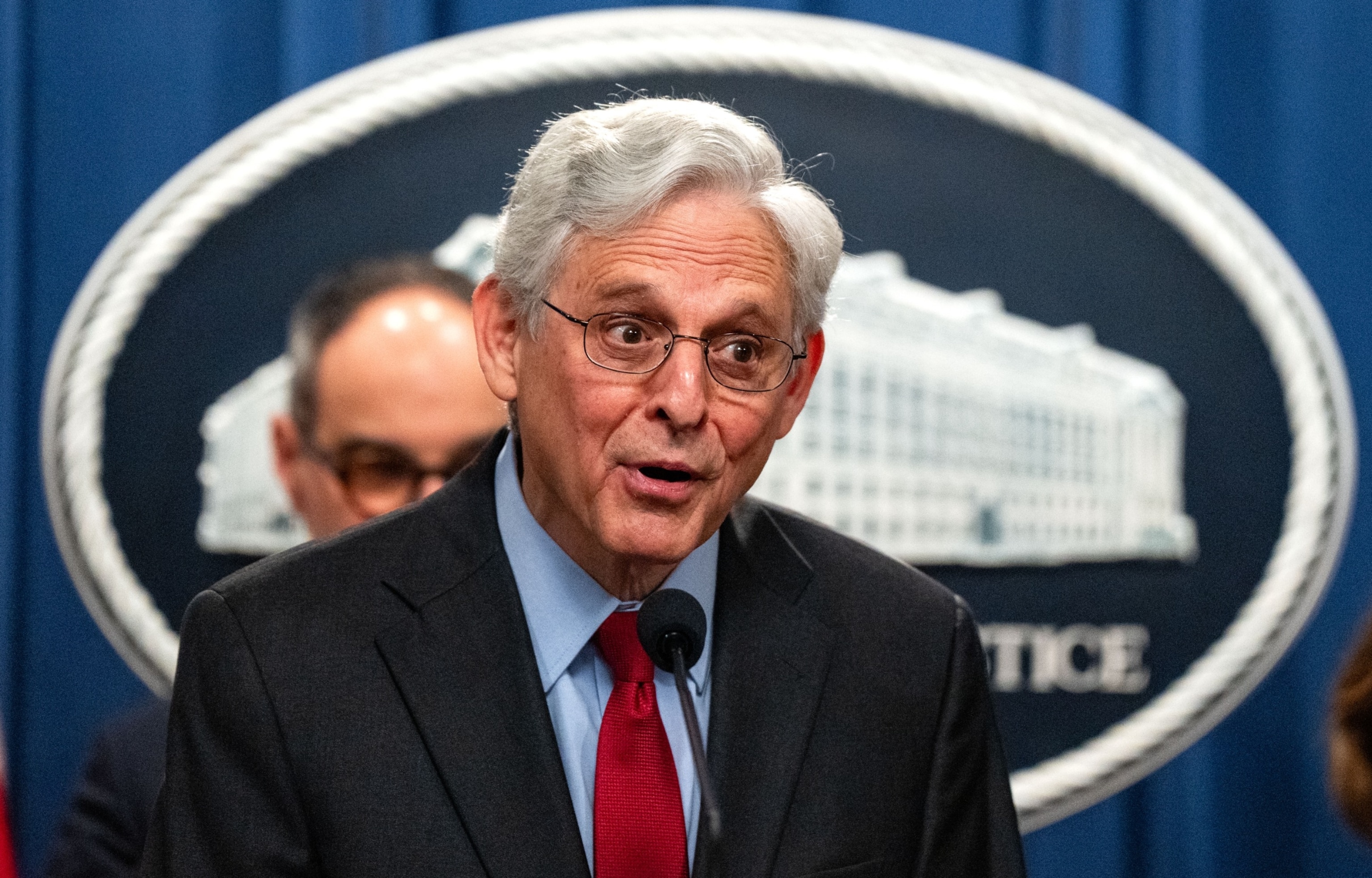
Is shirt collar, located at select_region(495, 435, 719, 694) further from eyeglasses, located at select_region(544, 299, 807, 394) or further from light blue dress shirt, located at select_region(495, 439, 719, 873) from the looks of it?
eyeglasses, located at select_region(544, 299, 807, 394)

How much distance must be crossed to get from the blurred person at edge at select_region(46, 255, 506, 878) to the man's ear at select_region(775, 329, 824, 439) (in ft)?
1.83

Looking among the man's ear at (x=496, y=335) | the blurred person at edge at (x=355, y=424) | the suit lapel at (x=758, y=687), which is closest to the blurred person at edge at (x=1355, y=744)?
the suit lapel at (x=758, y=687)

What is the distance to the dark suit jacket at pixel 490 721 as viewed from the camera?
973mm

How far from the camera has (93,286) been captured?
1754 mm

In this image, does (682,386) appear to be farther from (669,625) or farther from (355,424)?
(355,424)

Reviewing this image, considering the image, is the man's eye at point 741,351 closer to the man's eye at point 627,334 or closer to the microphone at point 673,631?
the man's eye at point 627,334

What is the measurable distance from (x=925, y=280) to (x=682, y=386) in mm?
829

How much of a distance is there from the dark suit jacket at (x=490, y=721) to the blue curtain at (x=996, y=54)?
68cm

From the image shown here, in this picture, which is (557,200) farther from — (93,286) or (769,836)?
(93,286)

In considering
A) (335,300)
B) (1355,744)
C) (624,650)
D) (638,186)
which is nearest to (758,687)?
(624,650)

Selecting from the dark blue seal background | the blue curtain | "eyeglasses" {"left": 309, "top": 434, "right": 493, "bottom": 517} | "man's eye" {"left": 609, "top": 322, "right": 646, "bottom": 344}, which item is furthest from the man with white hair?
the blue curtain

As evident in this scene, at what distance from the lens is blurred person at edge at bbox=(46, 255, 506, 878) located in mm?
1665

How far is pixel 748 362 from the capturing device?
107 cm

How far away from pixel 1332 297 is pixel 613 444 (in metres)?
1.14
